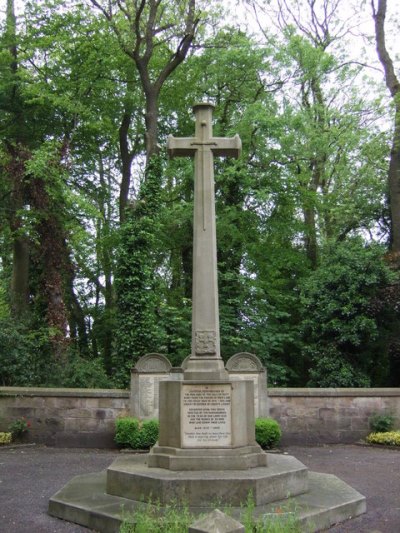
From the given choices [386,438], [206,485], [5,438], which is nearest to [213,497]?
[206,485]

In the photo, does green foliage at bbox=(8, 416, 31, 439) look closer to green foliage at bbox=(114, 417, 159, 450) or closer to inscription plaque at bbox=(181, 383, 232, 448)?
green foliage at bbox=(114, 417, 159, 450)

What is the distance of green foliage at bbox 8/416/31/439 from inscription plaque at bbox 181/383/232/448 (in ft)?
21.7

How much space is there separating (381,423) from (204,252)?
7.77m

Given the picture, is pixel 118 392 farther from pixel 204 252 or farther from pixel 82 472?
pixel 204 252

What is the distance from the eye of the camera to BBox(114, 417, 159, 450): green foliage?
38.9 feet

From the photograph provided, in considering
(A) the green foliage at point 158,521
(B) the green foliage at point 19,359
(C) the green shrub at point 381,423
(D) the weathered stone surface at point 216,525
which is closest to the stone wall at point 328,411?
(C) the green shrub at point 381,423

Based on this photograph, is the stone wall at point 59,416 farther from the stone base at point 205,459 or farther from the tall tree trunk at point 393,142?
the tall tree trunk at point 393,142

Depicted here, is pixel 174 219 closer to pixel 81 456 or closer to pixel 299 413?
pixel 299 413

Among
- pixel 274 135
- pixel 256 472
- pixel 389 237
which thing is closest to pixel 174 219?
pixel 274 135

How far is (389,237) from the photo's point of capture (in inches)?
813

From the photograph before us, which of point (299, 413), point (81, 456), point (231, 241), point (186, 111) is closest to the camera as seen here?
point (81, 456)

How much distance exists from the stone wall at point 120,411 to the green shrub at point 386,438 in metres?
0.36

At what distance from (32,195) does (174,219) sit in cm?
471

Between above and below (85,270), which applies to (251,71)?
above
